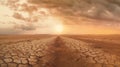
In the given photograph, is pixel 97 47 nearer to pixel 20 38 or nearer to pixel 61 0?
pixel 61 0

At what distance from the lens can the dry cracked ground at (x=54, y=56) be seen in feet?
12.3

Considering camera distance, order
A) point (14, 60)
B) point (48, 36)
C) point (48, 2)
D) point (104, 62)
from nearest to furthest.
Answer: point (14, 60) < point (104, 62) < point (48, 2) < point (48, 36)

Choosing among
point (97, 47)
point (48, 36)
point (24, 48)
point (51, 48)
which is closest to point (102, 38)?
point (97, 47)

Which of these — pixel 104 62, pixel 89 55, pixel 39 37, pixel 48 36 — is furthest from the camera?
pixel 39 37

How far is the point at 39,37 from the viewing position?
20.1 feet

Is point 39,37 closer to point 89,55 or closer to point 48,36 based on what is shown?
point 48,36

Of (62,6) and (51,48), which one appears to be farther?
(62,6)

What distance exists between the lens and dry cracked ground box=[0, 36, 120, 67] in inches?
147

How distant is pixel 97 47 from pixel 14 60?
208 centimetres

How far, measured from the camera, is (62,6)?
4.93 m

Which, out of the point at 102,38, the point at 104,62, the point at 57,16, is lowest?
the point at 104,62

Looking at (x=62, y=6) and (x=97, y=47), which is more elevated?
(x=62, y=6)

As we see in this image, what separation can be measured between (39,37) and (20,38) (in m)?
0.71

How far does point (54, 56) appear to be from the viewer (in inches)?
161
